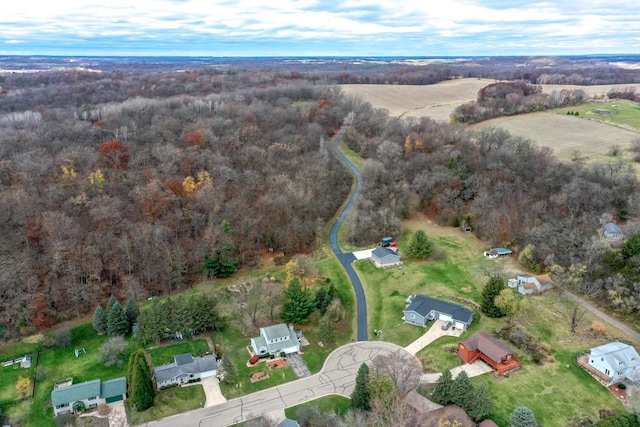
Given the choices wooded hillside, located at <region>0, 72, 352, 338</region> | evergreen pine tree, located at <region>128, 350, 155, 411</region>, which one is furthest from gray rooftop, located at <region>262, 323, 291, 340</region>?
wooded hillside, located at <region>0, 72, 352, 338</region>

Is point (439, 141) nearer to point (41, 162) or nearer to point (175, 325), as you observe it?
point (175, 325)

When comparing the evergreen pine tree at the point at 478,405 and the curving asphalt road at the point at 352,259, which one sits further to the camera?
the curving asphalt road at the point at 352,259

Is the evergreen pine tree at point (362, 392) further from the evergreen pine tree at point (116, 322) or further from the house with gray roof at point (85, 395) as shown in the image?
the evergreen pine tree at point (116, 322)

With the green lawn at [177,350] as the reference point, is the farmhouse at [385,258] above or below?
above

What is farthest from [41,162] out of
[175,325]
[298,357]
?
[298,357]

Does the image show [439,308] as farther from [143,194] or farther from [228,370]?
[143,194]

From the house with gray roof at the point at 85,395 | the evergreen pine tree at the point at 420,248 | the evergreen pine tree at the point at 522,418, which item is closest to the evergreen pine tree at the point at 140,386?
the house with gray roof at the point at 85,395

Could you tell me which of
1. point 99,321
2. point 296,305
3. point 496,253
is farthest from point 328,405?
point 496,253
